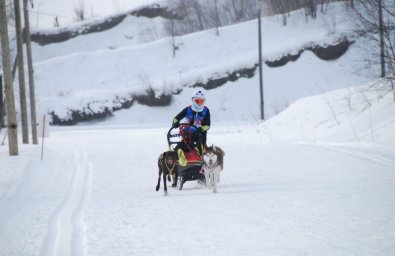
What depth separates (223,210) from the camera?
26.2 feet

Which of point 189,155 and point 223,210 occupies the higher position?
point 189,155

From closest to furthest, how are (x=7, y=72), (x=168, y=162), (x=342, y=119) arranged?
(x=168, y=162) < (x=7, y=72) < (x=342, y=119)

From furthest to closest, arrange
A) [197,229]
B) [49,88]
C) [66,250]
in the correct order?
[49,88]
[197,229]
[66,250]

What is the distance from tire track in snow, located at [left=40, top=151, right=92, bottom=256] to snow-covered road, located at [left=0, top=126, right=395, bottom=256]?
2 centimetres

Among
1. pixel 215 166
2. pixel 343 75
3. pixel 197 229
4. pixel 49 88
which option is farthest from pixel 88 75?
pixel 197 229

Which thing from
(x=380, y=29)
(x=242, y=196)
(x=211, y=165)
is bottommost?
(x=242, y=196)

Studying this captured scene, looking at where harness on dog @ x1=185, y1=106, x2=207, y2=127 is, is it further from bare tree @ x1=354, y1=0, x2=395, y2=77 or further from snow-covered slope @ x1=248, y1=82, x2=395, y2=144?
bare tree @ x1=354, y1=0, x2=395, y2=77

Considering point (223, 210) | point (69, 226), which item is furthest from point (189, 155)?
point (69, 226)

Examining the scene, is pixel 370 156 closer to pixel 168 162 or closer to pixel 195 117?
pixel 195 117

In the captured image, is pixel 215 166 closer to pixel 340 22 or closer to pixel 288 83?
pixel 288 83

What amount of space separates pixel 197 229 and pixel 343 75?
120 feet

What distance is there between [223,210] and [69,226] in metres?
2.38

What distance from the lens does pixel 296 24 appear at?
48.0m

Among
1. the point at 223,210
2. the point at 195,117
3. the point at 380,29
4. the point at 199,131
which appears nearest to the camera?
the point at 223,210
